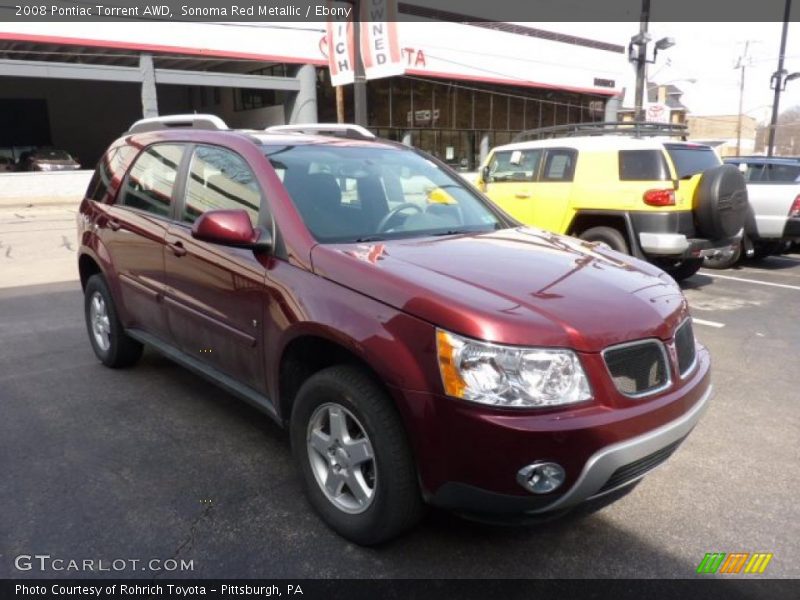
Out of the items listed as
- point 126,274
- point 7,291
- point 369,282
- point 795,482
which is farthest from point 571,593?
point 7,291

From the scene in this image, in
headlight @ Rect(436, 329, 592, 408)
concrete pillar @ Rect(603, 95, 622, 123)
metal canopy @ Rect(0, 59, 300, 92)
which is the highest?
metal canopy @ Rect(0, 59, 300, 92)

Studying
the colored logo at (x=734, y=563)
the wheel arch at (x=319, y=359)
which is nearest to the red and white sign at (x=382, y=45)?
the wheel arch at (x=319, y=359)

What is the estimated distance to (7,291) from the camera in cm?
784

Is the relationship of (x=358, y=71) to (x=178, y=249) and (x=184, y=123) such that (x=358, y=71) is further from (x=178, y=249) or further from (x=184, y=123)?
(x=178, y=249)

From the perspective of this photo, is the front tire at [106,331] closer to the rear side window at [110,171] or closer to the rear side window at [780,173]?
the rear side window at [110,171]

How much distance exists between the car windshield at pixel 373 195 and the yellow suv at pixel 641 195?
3284 mm

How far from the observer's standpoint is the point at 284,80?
23500 millimetres

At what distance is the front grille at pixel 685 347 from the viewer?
2.74 m

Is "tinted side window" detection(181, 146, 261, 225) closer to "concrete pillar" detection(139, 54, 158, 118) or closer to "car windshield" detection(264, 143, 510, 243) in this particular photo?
"car windshield" detection(264, 143, 510, 243)

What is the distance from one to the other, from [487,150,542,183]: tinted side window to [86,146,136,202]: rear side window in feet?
18.2

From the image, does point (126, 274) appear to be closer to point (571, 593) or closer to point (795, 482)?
point (571, 593)

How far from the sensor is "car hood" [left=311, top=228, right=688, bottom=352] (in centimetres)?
235

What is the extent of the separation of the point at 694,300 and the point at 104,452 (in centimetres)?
662

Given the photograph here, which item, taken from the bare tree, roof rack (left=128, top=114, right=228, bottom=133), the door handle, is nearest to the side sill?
the door handle
